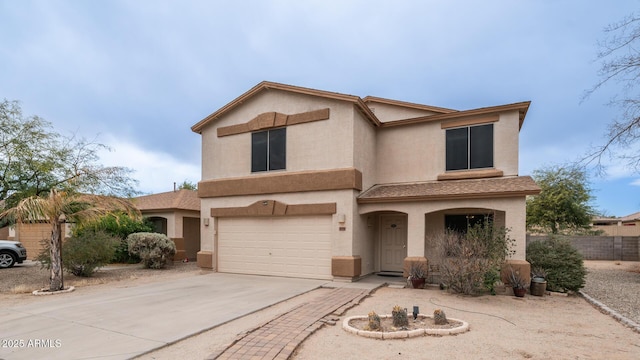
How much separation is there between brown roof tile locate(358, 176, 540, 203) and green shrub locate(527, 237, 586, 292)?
2.10m

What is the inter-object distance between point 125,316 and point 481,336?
7088 millimetres

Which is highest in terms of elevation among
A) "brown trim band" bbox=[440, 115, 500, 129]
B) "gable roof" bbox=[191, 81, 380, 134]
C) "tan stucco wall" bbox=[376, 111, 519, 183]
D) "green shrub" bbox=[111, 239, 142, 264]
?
"gable roof" bbox=[191, 81, 380, 134]

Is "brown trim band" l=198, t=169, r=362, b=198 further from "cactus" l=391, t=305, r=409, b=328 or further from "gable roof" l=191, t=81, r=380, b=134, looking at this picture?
"cactus" l=391, t=305, r=409, b=328

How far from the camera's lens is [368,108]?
43.3 ft

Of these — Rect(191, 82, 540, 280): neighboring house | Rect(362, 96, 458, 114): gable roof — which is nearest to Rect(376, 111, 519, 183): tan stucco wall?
Rect(191, 82, 540, 280): neighboring house

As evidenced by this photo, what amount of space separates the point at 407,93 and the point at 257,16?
34.7 feet

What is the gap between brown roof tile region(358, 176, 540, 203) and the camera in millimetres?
10398

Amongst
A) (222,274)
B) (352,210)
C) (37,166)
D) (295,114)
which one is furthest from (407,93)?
(37,166)

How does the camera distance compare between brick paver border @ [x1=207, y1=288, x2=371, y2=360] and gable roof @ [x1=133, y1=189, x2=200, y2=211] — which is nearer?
brick paver border @ [x1=207, y1=288, x2=371, y2=360]

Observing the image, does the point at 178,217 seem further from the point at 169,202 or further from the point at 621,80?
the point at 621,80

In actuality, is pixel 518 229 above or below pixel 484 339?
above

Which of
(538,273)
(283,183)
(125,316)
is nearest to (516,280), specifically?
(538,273)

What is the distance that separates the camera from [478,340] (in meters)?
5.89

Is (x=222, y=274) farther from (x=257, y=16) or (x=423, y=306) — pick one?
(x=257, y=16)
